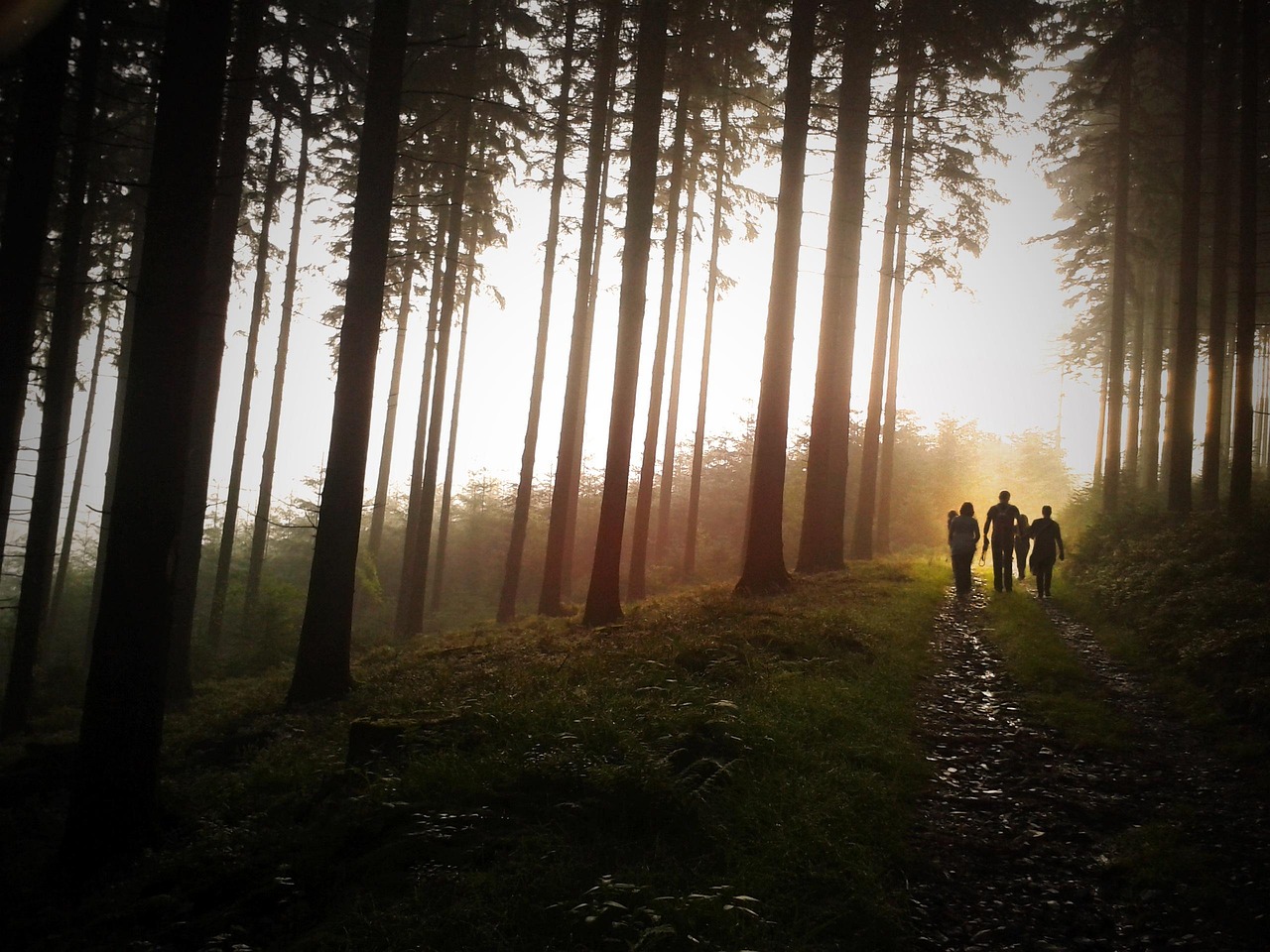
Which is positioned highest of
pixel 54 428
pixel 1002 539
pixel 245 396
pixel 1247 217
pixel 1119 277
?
pixel 1119 277

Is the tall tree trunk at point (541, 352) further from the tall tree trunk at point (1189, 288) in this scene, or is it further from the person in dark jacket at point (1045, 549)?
the tall tree trunk at point (1189, 288)

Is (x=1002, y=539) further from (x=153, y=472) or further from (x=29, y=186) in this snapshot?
(x=29, y=186)

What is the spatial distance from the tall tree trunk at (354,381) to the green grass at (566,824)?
154 cm

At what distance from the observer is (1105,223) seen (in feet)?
80.9

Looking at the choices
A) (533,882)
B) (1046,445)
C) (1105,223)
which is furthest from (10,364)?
(1046,445)

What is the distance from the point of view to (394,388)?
27.0 meters

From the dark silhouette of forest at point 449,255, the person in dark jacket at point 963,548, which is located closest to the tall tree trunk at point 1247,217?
the dark silhouette of forest at point 449,255

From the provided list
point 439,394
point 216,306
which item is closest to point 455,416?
point 439,394

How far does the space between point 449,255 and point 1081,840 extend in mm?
17082

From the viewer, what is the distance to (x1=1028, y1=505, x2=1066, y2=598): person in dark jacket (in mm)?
14828

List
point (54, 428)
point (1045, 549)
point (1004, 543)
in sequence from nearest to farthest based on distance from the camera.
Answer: point (54, 428), point (1045, 549), point (1004, 543)

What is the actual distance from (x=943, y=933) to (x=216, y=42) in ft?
28.3

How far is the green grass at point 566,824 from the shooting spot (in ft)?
12.6

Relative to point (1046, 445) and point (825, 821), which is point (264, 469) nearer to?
point (825, 821)
